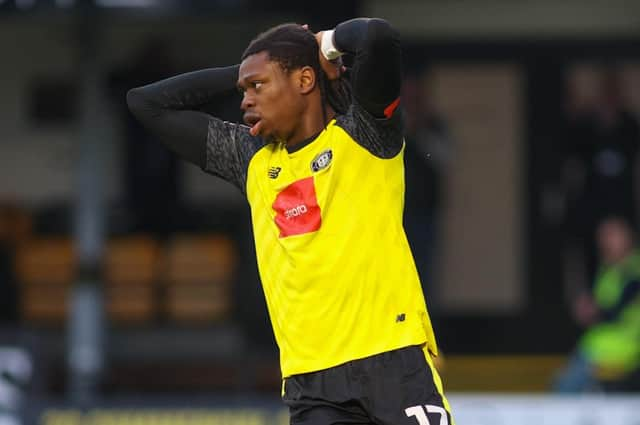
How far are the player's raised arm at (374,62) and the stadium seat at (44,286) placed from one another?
301 inches

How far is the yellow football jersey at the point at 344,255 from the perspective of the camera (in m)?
4.41

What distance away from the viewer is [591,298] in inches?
451

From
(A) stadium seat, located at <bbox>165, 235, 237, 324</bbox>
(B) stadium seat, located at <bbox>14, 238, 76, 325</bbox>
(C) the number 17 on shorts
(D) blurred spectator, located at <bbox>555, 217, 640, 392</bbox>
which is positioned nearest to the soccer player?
(C) the number 17 on shorts

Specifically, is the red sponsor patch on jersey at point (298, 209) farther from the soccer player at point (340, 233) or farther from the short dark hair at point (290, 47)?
the short dark hair at point (290, 47)

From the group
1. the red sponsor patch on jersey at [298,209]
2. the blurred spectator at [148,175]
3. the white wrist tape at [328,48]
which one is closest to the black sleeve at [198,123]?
the red sponsor patch on jersey at [298,209]

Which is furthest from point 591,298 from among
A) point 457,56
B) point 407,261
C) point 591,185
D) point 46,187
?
point 407,261

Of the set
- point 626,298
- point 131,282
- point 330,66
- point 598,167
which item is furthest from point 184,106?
point 598,167

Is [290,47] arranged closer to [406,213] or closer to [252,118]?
[252,118]

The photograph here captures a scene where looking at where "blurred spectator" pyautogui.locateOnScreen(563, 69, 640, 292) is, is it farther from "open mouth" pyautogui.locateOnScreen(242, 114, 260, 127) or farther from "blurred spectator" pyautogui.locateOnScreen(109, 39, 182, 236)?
"open mouth" pyautogui.locateOnScreen(242, 114, 260, 127)

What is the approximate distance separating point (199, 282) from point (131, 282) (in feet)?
1.75

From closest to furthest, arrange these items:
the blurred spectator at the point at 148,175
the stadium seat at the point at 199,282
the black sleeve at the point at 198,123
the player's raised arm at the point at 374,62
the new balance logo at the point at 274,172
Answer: the player's raised arm at the point at 374,62
the new balance logo at the point at 274,172
the black sleeve at the point at 198,123
the stadium seat at the point at 199,282
the blurred spectator at the point at 148,175

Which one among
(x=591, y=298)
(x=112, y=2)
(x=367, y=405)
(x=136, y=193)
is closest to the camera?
(x=367, y=405)

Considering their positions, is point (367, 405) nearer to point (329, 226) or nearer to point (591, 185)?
point (329, 226)

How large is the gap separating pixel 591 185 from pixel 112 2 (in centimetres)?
415
